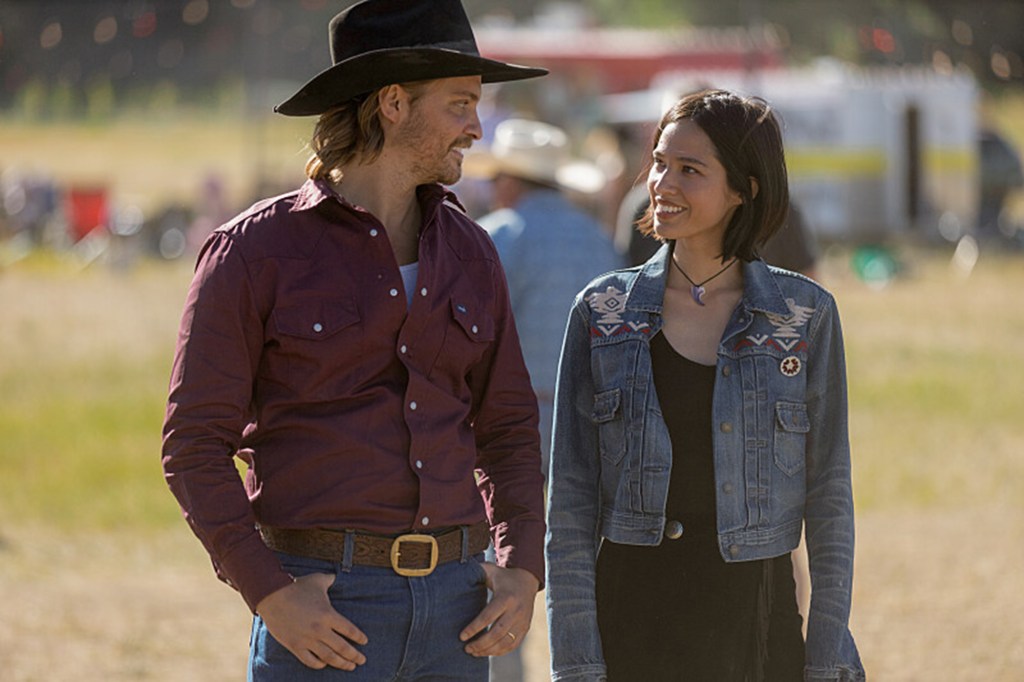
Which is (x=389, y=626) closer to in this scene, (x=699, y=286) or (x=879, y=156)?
(x=699, y=286)

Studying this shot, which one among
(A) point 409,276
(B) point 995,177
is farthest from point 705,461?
(B) point 995,177

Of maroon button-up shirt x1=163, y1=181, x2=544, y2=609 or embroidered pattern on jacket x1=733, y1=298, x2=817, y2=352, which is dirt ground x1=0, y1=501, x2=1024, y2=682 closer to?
embroidered pattern on jacket x1=733, y1=298, x2=817, y2=352

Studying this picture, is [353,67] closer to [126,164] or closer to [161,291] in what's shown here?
[161,291]

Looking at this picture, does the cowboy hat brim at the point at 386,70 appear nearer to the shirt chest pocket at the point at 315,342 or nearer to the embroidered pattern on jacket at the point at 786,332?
the shirt chest pocket at the point at 315,342

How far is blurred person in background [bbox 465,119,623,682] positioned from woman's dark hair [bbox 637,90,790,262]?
194 centimetres

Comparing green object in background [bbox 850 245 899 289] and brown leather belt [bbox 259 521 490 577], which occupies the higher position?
green object in background [bbox 850 245 899 289]

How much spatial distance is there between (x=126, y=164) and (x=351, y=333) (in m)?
53.3

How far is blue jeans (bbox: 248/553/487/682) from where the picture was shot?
2.73 meters

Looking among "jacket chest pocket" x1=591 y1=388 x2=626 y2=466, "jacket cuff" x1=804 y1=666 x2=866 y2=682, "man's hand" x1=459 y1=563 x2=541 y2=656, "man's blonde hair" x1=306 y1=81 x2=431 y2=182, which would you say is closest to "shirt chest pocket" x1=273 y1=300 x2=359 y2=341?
"man's blonde hair" x1=306 y1=81 x2=431 y2=182

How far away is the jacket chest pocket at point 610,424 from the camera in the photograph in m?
3.15

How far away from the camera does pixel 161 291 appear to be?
2041 cm

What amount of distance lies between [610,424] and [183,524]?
21.5 ft

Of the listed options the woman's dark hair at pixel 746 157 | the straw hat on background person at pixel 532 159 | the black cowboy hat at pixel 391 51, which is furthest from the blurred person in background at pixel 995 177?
the black cowboy hat at pixel 391 51

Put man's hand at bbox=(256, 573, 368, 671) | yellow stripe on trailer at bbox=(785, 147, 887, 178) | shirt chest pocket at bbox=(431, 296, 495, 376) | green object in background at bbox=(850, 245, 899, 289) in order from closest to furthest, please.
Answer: man's hand at bbox=(256, 573, 368, 671), shirt chest pocket at bbox=(431, 296, 495, 376), green object in background at bbox=(850, 245, 899, 289), yellow stripe on trailer at bbox=(785, 147, 887, 178)
